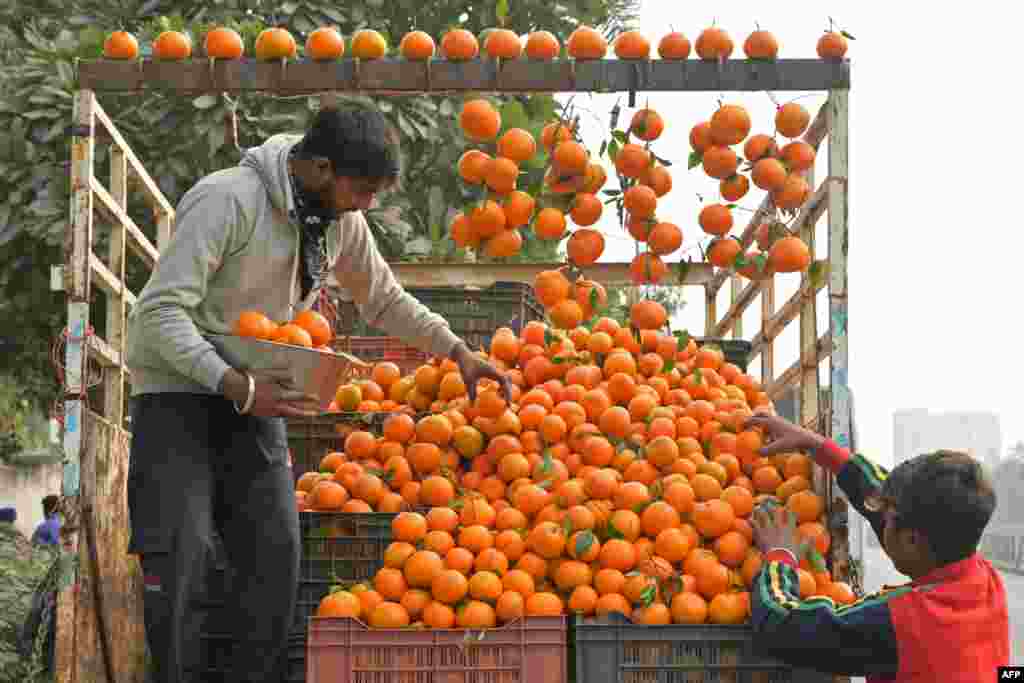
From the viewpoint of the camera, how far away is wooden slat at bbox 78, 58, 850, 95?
4.24 meters

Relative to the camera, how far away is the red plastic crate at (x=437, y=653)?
11.7 feet

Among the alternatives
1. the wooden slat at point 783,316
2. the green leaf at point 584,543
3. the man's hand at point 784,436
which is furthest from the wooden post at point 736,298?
the green leaf at point 584,543

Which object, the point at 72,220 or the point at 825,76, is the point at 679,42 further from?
the point at 72,220

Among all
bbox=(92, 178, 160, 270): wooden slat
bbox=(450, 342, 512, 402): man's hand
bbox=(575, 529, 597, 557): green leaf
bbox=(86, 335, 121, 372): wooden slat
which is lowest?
bbox=(575, 529, 597, 557): green leaf

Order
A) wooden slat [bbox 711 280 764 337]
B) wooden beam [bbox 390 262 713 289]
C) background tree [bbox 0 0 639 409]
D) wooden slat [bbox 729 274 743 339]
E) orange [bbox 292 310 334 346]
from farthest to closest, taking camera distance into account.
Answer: background tree [bbox 0 0 639 409] → wooden beam [bbox 390 262 713 289] → wooden slat [bbox 729 274 743 339] → wooden slat [bbox 711 280 764 337] → orange [bbox 292 310 334 346]

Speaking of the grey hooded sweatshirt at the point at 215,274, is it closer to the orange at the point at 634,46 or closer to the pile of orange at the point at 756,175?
the orange at the point at 634,46

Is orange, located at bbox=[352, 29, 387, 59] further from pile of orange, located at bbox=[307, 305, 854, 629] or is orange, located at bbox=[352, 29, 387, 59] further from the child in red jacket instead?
the child in red jacket

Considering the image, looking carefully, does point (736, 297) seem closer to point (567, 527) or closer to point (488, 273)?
point (488, 273)

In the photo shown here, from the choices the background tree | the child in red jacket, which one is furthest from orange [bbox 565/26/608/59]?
the background tree

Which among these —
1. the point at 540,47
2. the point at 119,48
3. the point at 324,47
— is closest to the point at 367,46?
the point at 324,47

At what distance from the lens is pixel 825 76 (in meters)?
4.23

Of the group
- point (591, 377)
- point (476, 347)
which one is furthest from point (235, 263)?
point (476, 347)

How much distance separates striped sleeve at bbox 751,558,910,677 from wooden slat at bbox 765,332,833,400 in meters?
0.99

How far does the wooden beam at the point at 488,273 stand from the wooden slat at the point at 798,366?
1.95 meters
